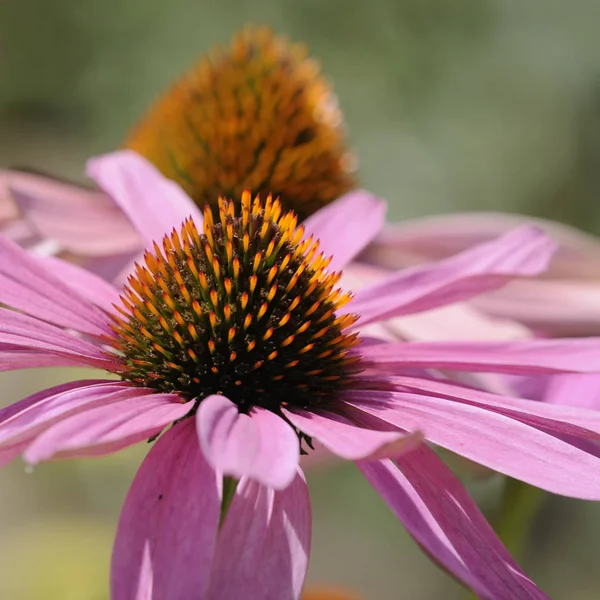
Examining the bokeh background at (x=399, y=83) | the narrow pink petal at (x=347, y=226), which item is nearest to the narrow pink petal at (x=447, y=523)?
the narrow pink petal at (x=347, y=226)

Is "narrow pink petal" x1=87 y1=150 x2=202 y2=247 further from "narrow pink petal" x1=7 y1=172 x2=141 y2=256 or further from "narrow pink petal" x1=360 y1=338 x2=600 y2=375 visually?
"narrow pink petal" x1=360 y1=338 x2=600 y2=375

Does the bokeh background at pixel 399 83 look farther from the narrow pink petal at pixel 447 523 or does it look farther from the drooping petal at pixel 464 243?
A: the narrow pink petal at pixel 447 523

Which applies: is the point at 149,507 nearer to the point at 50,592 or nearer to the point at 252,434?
the point at 252,434

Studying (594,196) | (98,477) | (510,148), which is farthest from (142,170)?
(510,148)

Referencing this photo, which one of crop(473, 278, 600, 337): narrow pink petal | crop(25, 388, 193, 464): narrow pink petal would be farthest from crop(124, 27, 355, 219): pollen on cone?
crop(25, 388, 193, 464): narrow pink petal

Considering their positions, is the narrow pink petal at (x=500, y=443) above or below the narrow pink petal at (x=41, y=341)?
below

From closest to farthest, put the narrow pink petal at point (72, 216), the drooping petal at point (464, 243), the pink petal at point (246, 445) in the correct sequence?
the pink petal at point (246, 445) < the narrow pink petal at point (72, 216) < the drooping petal at point (464, 243)
